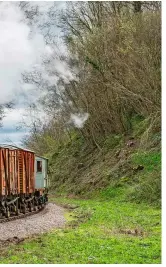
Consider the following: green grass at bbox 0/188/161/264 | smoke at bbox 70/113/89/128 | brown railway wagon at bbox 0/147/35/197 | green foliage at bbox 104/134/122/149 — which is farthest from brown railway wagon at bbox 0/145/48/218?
smoke at bbox 70/113/89/128

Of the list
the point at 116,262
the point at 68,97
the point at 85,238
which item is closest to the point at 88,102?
the point at 68,97

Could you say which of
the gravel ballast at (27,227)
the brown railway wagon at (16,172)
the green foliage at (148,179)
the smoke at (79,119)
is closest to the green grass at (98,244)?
the gravel ballast at (27,227)

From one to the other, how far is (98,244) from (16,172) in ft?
38.0

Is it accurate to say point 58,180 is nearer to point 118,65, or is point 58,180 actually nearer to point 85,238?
point 118,65

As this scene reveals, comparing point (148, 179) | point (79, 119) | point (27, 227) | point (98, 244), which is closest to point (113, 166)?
point (148, 179)

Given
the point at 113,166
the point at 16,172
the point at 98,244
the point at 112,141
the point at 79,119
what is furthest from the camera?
the point at 79,119

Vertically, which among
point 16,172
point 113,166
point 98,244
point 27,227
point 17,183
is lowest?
point 98,244

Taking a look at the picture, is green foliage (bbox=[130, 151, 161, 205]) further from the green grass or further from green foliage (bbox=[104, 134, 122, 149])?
green foliage (bbox=[104, 134, 122, 149])

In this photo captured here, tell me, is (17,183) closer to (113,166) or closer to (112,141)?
(113,166)

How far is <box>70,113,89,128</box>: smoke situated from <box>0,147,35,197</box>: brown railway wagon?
48.2ft

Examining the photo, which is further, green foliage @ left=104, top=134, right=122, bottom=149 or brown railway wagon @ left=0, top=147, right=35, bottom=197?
green foliage @ left=104, top=134, right=122, bottom=149

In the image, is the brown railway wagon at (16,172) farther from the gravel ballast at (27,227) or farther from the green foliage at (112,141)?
Answer: the green foliage at (112,141)

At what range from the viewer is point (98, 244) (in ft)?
45.5

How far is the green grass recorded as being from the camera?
38.9ft
